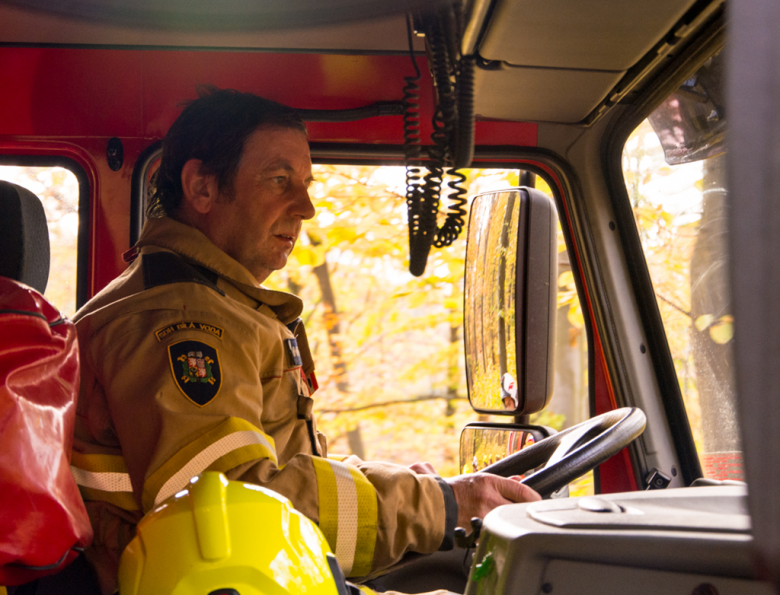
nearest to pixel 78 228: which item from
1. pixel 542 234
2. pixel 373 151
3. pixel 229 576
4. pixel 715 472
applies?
pixel 373 151

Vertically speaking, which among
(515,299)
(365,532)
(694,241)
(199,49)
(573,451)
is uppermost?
(199,49)

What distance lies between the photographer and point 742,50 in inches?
16.4

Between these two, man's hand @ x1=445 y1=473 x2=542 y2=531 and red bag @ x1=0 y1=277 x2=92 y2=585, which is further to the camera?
man's hand @ x1=445 y1=473 x2=542 y2=531

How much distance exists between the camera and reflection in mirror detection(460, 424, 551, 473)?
6.69 feet

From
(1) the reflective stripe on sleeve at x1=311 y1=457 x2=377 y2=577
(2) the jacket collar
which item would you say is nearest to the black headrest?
(2) the jacket collar

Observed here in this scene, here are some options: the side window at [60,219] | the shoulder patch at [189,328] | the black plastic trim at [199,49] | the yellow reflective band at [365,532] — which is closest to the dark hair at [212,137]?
the black plastic trim at [199,49]

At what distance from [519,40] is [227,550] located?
129 cm

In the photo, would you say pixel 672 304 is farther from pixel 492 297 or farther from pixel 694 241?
pixel 492 297

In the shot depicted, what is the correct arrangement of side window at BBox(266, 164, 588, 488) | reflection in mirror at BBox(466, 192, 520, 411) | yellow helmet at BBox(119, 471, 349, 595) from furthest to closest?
side window at BBox(266, 164, 588, 488), reflection in mirror at BBox(466, 192, 520, 411), yellow helmet at BBox(119, 471, 349, 595)

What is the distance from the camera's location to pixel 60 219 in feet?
7.08

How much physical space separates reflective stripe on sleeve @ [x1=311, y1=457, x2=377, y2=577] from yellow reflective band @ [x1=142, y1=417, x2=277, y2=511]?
129 millimetres

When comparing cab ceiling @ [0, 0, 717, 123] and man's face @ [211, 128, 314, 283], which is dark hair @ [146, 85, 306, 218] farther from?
cab ceiling @ [0, 0, 717, 123]

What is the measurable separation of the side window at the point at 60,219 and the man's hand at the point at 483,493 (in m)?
1.23

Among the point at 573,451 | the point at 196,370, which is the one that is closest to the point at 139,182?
the point at 196,370
